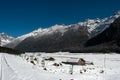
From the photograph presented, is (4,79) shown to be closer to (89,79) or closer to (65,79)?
(65,79)

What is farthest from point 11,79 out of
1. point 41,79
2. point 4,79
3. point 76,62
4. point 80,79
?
point 76,62

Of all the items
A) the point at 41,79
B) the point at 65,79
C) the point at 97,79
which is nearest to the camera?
the point at 41,79

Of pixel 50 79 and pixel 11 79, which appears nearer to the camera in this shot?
pixel 11 79

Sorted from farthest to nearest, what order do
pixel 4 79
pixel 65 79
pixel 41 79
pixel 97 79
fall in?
pixel 97 79
pixel 65 79
pixel 41 79
pixel 4 79

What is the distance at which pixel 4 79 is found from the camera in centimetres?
2200

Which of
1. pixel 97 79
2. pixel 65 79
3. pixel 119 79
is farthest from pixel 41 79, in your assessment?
pixel 119 79

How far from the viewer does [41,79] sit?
2423cm

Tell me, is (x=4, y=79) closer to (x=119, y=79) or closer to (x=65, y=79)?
(x=65, y=79)

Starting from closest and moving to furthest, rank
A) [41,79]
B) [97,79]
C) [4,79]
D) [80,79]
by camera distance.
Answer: [4,79] → [41,79] → [80,79] → [97,79]

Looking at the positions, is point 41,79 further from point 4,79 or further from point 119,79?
point 119,79

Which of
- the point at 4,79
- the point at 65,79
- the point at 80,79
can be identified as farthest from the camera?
the point at 80,79

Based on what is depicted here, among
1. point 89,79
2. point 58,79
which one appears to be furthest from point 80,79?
point 58,79

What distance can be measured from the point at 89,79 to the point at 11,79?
9.30m

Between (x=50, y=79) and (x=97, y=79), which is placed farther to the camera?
(x=97, y=79)
